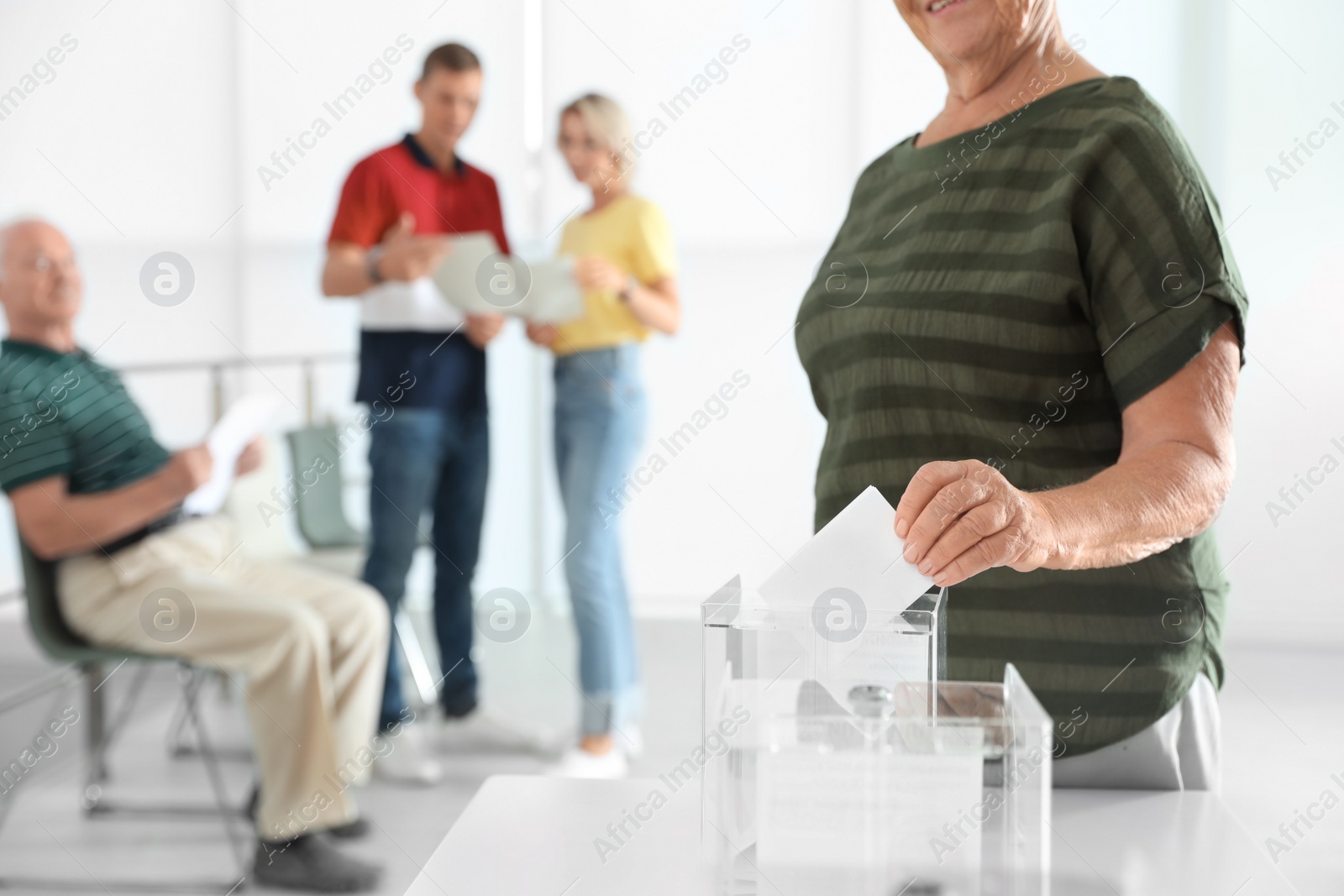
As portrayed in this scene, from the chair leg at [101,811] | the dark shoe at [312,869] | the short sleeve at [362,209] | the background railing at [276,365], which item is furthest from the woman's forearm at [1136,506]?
the background railing at [276,365]

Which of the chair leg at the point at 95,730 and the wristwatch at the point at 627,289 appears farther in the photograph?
the wristwatch at the point at 627,289

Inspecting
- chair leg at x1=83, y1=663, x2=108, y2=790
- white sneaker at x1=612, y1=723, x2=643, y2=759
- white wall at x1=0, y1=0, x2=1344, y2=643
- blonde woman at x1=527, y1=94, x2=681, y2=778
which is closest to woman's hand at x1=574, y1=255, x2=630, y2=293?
blonde woman at x1=527, y1=94, x2=681, y2=778

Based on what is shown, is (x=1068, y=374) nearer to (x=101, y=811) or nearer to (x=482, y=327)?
(x=482, y=327)

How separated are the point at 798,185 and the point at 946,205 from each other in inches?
84.7

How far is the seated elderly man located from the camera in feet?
5.58

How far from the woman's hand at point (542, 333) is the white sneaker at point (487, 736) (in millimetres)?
837

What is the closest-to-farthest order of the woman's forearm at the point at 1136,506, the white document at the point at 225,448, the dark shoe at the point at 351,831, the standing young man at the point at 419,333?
1. the woman's forearm at the point at 1136,506
2. the white document at the point at 225,448
3. the dark shoe at the point at 351,831
4. the standing young man at the point at 419,333

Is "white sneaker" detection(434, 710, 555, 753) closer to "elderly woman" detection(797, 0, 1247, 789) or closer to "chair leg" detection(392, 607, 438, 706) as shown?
"chair leg" detection(392, 607, 438, 706)

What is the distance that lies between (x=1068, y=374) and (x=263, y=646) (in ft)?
4.80

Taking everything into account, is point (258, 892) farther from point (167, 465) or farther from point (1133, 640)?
point (1133, 640)

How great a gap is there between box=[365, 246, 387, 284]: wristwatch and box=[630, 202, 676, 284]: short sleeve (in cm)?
49

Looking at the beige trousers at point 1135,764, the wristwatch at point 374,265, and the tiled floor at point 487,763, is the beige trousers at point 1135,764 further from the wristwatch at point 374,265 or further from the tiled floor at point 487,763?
the wristwatch at point 374,265

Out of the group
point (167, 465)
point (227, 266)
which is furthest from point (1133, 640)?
point (227, 266)

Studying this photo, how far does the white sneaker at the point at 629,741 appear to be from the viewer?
7.55ft
